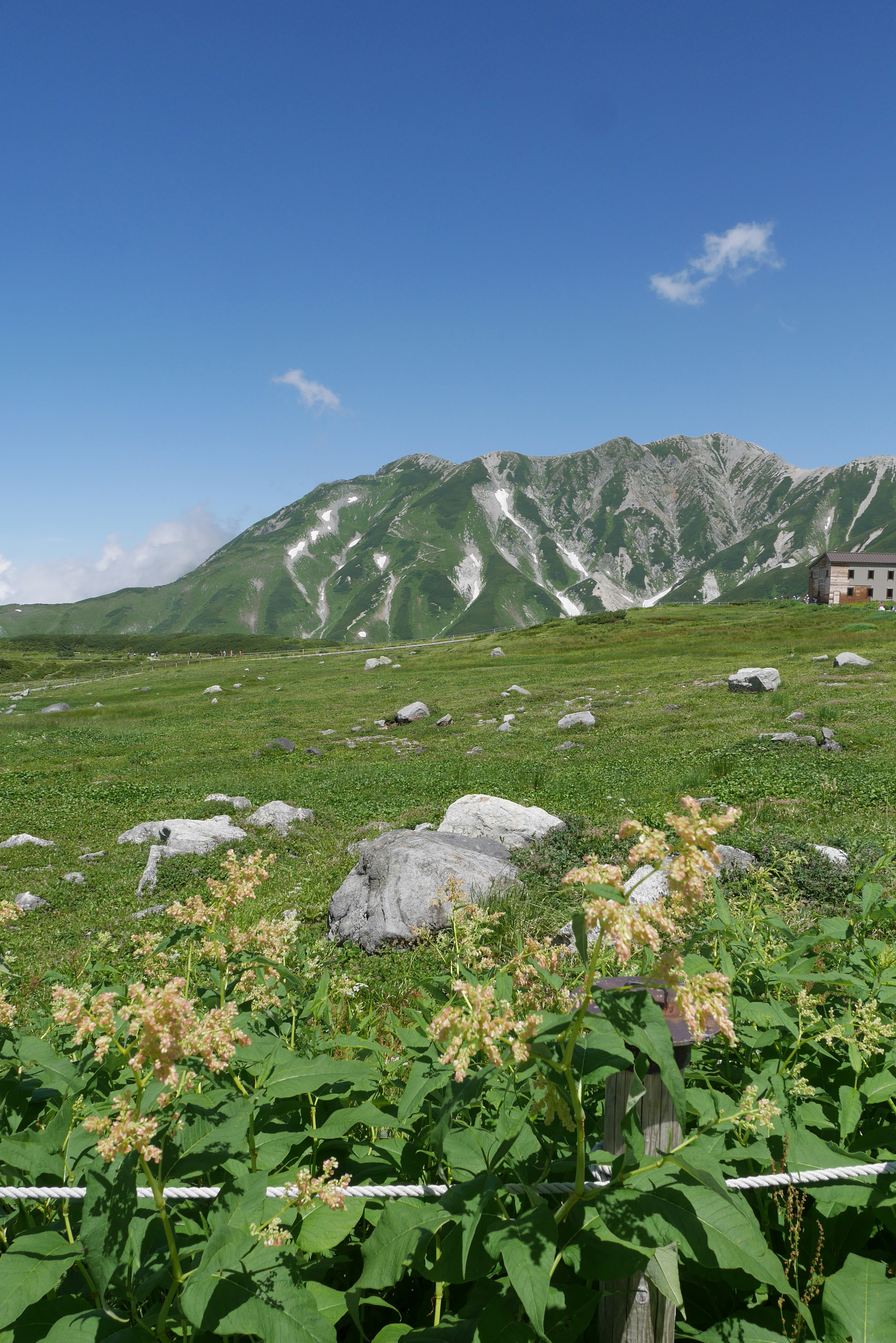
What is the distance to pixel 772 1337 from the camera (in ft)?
9.23

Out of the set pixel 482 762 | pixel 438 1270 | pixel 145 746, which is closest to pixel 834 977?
pixel 438 1270

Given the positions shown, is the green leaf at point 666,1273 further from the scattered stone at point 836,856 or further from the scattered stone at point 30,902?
the scattered stone at point 30,902

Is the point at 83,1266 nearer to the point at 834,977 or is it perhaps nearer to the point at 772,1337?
the point at 772,1337

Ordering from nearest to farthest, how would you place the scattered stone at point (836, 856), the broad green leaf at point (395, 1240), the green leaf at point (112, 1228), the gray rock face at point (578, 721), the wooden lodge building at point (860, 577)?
1. the green leaf at point (112, 1228)
2. the broad green leaf at point (395, 1240)
3. the scattered stone at point (836, 856)
4. the gray rock face at point (578, 721)
5. the wooden lodge building at point (860, 577)

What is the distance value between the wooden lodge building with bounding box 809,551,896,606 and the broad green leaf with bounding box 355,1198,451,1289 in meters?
156

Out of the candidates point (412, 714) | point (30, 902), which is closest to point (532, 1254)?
point (30, 902)

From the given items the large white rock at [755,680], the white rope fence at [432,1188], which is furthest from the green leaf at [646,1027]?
the large white rock at [755,680]

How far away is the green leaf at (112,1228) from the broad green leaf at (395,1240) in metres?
0.89

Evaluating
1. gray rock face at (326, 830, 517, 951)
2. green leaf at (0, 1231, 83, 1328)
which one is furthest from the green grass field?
green leaf at (0, 1231, 83, 1328)

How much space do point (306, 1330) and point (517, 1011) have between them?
183 centimetres

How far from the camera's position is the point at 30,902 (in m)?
14.9

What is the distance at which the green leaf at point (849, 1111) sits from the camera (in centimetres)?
346

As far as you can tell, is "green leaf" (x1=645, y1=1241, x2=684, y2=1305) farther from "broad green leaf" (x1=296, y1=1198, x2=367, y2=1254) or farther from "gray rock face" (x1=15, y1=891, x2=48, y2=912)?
"gray rock face" (x1=15, y1=891, x2=48, y2=912)

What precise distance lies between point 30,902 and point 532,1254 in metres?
16.1
